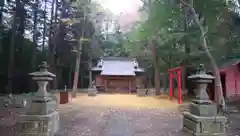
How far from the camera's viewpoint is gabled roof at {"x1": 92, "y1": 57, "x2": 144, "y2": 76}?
30138mm

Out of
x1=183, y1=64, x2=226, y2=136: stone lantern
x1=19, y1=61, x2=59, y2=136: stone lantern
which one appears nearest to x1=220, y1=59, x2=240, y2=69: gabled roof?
x1=183, y1=64, x2=226, y2=136: stone lantern

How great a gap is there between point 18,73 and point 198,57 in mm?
15888

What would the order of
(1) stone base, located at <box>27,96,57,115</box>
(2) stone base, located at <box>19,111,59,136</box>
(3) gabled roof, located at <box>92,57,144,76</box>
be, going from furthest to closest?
(3) gabled roof, located at <box>92,57,144,76</box>, (1) stone base, located at <box>27,96,57,115</box>, (2) stone base, located at <box>19,111,59,136</box>

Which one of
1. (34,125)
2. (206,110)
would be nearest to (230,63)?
(206,110)

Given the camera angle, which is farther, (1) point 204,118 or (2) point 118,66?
(2) point 118,66

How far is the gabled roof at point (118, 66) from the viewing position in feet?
98.9

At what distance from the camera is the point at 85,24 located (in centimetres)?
2288

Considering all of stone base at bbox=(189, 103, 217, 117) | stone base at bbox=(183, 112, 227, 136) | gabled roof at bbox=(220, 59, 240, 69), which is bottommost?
stone base at bbox=(183, 112, 227, 136)

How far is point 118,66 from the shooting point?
106 ft

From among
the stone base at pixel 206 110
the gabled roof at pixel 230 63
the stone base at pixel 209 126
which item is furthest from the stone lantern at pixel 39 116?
the gabled roof at pixel 230 63

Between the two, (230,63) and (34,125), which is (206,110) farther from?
(230,63)

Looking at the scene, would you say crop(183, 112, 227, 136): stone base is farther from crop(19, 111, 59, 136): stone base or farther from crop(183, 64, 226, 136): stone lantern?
crop(19, 111, 59, 136): stone base

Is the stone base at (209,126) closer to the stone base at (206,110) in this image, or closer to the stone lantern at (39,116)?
the stone base at (206,110)

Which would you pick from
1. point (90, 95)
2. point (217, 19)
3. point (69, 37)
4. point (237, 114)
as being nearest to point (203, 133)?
point (237, 114)
